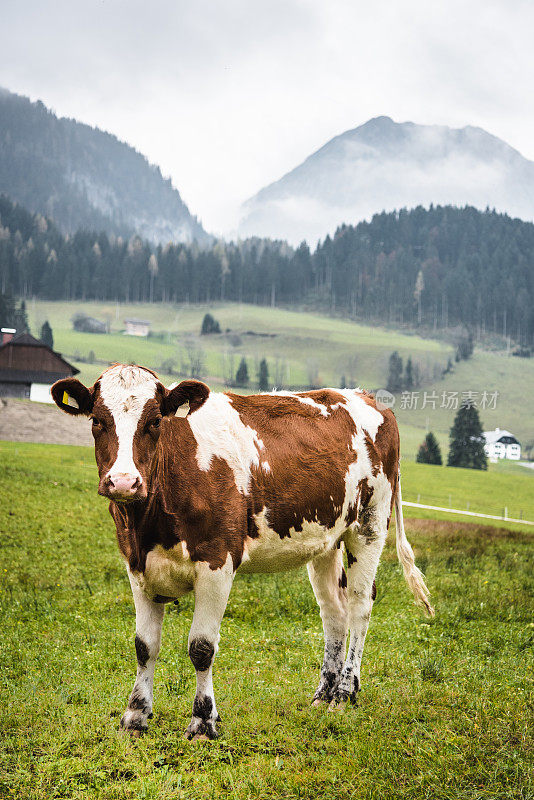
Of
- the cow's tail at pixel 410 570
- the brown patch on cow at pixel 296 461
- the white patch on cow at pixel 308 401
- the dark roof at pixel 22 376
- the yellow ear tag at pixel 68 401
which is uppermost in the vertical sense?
the yellow ear tag at pixel 68 401

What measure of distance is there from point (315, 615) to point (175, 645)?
9.74ft

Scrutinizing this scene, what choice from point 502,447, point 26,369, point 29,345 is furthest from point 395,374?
point 26,369

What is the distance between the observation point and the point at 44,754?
566 cm

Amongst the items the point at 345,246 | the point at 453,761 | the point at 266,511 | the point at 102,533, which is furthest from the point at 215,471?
the point at 345,246

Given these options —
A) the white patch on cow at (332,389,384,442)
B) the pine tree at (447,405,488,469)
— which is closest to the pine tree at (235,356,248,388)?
the pine tree at (447,405,488,469)

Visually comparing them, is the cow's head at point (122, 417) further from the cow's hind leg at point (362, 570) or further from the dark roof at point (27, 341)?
the dark roof at point (27, 341)

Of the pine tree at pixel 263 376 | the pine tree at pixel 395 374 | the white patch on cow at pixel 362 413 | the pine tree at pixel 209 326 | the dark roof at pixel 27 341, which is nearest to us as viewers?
the white patch on cow at pixel 362 413

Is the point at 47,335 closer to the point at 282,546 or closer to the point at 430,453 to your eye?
the point at 430,453

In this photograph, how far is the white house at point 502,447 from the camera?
10569 centimetres

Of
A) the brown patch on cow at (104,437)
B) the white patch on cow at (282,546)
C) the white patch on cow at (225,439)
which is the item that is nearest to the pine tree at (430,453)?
the white patch on cow at (282,546)

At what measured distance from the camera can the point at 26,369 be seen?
70.6 meters

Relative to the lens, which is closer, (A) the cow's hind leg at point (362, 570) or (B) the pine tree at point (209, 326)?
(A) the cow's hind leg at point (362, 570)

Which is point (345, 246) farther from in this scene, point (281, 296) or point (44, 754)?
point (44, 754)

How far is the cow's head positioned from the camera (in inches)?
198
